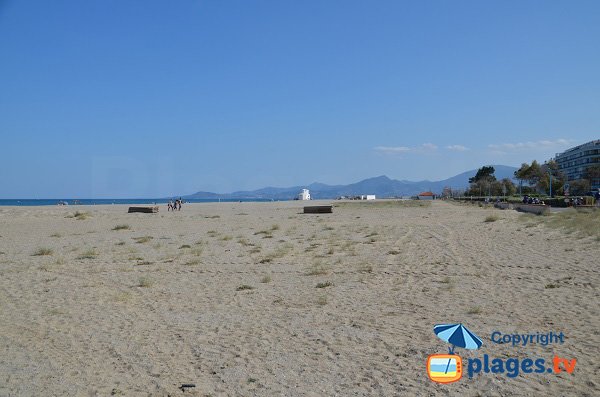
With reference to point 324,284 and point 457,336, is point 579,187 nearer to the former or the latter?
point 324,284

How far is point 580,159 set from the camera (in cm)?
13025

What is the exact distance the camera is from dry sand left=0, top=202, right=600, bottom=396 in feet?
15.7

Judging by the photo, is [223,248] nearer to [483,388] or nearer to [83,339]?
[83,339]

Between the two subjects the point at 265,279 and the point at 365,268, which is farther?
the point at 365,268

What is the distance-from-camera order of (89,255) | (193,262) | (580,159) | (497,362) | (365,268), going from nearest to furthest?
(497,362) < (365,268) < (193,262) < (89,255) < (580,159)

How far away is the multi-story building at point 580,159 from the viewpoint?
120m

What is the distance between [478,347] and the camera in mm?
5711

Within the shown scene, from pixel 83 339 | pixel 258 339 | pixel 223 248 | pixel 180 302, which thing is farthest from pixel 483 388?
pixel 223 248

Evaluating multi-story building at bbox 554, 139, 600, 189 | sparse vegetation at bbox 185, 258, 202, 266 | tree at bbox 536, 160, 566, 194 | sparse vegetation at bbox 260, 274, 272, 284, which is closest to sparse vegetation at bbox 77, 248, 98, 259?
sparse vegetation at bbox 185, 258, 202, 266

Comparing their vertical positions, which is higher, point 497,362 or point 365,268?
point 365,268

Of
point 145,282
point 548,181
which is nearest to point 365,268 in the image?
point 145,282

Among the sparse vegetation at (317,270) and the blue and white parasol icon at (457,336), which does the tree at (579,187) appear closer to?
the sparse vegetation at (317,270)

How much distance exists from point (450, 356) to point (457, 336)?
0.73 meters

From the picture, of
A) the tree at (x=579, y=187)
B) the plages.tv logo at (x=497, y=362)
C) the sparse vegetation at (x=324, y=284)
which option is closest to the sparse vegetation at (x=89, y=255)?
the sparse vegetation at (x=324, y=284)
